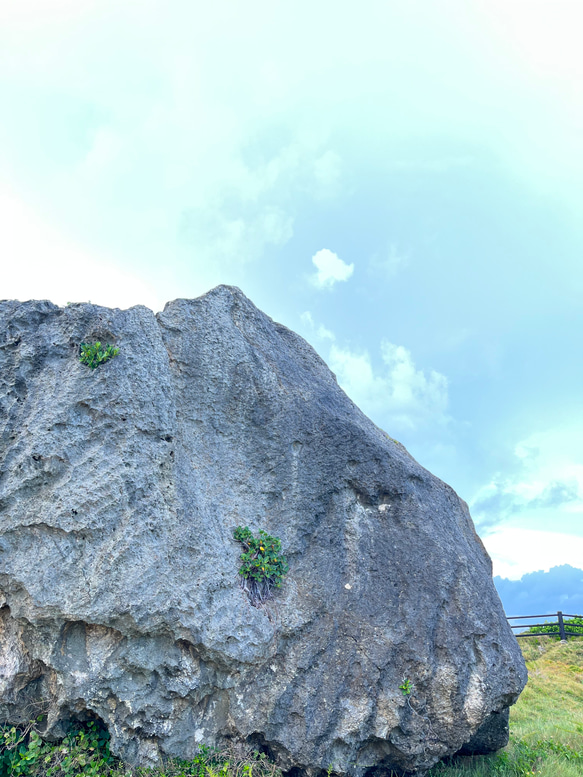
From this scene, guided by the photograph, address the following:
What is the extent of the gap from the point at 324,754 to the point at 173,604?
2.83 metres

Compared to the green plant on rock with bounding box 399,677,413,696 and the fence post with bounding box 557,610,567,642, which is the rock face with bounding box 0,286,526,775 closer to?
the green plant on rock with bounding box 399,677,413,696

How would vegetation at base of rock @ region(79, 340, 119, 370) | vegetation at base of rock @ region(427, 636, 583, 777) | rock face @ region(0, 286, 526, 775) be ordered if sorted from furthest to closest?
vegetation at base of rock @ region(427, 636, 583, 777) < vegetation at base of rock @ region(79, 340, 119, 370) < rock face @ region(0, 286, 526, 775)

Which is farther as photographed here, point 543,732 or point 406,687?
point 543,732

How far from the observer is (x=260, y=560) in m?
7.18

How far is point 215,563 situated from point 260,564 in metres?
0.69

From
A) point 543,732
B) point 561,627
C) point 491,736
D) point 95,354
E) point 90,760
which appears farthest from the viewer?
point 561,627

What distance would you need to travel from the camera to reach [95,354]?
707 centimetres

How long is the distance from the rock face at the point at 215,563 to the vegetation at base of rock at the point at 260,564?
A: 0.14 meters

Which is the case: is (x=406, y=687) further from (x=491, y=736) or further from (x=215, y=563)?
(x=215, y=563)

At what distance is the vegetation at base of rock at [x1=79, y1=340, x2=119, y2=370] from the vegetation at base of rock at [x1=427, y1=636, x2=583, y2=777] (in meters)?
7.65

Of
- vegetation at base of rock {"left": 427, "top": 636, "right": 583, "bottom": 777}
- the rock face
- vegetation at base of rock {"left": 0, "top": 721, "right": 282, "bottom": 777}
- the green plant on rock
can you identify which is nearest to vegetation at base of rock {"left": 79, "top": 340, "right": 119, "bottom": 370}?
the rock face

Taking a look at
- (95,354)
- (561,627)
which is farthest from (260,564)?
(561,627)

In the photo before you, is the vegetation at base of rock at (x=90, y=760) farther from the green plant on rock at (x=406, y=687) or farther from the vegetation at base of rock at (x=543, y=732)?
the vegetation at base of rock at (x=543, y=732)

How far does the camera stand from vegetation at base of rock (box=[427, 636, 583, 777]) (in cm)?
849
